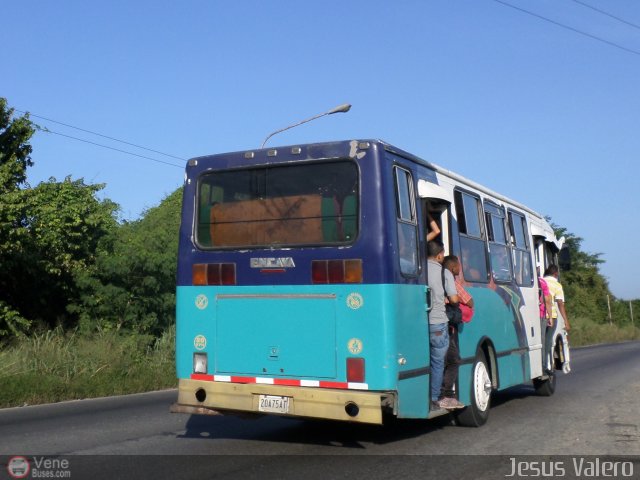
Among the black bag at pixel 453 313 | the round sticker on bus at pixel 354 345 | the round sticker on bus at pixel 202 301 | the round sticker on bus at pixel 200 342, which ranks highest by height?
the round sticker on bus at pixel 202 301

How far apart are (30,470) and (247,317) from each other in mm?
2500

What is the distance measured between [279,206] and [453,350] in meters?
2.58

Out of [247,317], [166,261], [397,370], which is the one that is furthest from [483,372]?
[166,261]

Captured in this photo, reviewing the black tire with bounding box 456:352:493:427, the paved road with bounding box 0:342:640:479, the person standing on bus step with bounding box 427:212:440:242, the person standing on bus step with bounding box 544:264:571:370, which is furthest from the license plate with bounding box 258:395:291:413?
the person standing on bus step with bounding box 544:264:571:370

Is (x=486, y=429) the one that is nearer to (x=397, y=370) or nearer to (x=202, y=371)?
(x=397, y=370)

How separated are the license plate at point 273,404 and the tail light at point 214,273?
126 cm

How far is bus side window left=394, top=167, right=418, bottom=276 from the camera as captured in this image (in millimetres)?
8047

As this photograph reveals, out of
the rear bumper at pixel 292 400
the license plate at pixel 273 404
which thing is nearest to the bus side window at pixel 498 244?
the rear bumper at pixel 292 400

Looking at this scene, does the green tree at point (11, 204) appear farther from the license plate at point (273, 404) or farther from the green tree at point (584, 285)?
the green tree at point (584, 285)

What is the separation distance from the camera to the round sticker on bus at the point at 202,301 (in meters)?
8.52

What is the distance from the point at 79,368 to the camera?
1548cm

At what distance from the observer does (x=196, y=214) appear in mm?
8836

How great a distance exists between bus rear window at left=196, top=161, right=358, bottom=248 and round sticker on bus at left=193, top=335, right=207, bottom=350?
0.99 m

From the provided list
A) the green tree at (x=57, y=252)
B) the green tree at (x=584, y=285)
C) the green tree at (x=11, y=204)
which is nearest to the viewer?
the green tree at (x=11, y=204)
